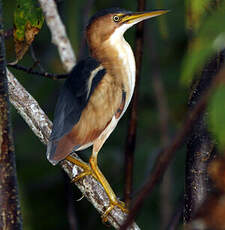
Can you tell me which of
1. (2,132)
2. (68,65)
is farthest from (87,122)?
(2,132)

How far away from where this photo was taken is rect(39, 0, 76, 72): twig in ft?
6.50

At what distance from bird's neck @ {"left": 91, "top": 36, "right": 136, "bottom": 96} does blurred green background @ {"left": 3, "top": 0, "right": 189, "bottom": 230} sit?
1189mm

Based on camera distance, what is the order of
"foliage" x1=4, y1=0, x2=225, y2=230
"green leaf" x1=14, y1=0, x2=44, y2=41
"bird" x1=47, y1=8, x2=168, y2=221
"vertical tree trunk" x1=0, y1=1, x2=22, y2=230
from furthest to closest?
"foliage" x1=4, y1=0, x2=225, y2=230 < "bird" x1=47, y1=8, x2=168, y2=221 < "green leaf" x1=14, y1=0, x2=44, y2=41 < "vertical tree trunk" x1=0, y1=1, x2=22, y2=230

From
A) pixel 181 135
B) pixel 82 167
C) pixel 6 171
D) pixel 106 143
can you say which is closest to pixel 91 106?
pixel 82 167

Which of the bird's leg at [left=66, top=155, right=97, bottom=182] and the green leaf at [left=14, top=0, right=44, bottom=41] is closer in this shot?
the green leaf at [left=14, top=0, right=44, bottom=41]

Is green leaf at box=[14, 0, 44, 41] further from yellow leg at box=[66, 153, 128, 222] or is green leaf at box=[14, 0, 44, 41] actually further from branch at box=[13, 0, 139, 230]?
yellow leg at box=[66, 153, 128, 222]

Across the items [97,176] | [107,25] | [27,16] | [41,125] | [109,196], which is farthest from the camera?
[107,25]

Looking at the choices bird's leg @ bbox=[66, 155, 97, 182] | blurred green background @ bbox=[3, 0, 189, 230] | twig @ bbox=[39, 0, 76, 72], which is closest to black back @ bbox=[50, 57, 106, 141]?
bird's leg @ bbox=[66, 155, 97, 182]

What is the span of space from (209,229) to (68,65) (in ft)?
5.15

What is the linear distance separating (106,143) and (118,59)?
203 centimetres

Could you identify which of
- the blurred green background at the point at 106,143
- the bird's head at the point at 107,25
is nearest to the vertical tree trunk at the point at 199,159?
the bird's head at the point at 107,25

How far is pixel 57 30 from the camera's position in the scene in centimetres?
203

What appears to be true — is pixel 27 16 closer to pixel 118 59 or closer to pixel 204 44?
pixel 118 59

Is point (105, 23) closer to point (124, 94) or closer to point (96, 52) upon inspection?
point (96, 52)
